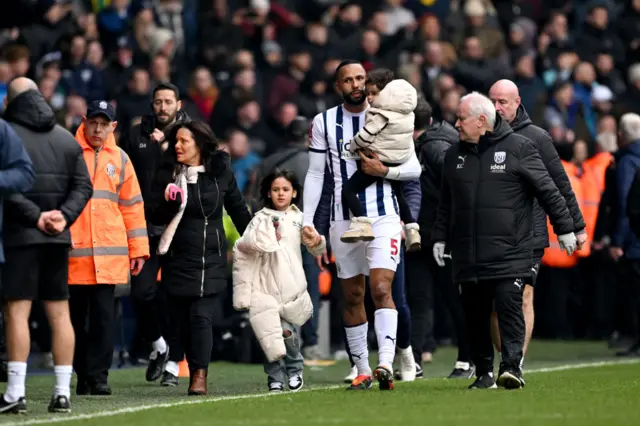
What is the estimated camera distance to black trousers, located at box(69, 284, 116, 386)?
45.9ft

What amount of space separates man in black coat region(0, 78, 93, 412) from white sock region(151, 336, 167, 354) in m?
3.39

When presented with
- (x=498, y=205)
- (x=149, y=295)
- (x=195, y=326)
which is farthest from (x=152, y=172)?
(x=498, y=205)

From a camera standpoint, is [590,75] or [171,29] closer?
[171,29]

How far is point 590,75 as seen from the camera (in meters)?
26.3

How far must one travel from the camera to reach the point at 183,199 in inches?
547

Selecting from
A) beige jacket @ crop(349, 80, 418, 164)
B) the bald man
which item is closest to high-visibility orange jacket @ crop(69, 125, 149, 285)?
beige jacket @ crop(349, 80, 418, 164)

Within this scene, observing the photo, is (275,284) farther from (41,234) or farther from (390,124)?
(41,234)

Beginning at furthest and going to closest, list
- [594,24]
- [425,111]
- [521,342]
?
[594,24]
[425,111]
[521,342]

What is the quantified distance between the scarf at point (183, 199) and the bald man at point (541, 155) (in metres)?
2.44

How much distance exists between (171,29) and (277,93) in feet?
5.80

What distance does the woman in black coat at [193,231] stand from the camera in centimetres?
1384

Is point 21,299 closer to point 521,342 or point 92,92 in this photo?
point 521,342

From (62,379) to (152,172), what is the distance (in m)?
3.73

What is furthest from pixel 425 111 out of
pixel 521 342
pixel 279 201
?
pixel 521 342
